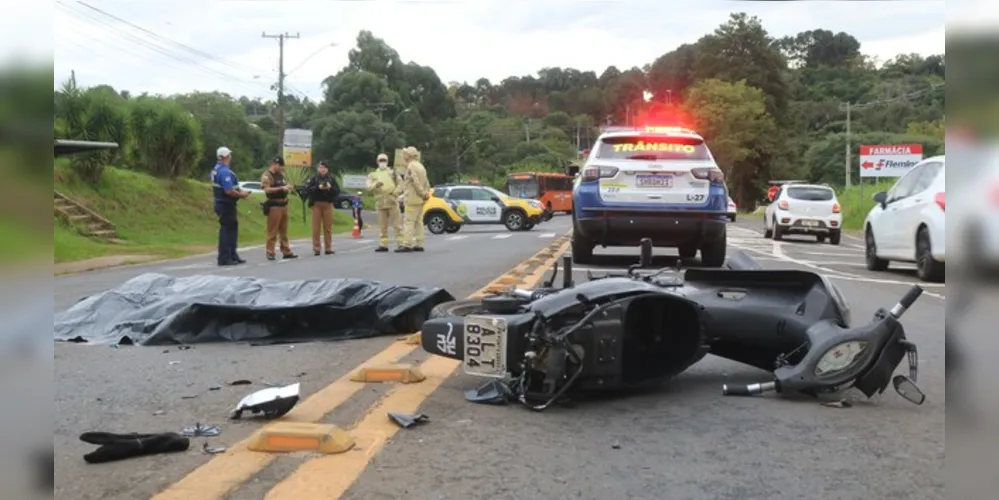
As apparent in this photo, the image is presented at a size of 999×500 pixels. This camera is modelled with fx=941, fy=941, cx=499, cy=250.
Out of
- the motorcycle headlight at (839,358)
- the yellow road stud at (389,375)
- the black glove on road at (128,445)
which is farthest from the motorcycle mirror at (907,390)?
the black glove on road at (128,445)

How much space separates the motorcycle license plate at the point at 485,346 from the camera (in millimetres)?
4199

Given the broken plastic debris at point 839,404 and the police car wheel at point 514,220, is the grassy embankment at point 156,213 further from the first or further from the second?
the broken plastic debris at point 839,404

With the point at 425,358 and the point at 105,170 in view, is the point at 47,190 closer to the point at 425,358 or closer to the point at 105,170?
the point at 425,358

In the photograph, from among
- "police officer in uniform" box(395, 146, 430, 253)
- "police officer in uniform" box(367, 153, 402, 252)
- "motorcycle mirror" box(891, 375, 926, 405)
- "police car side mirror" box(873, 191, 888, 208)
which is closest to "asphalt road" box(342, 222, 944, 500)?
"motorcycle mirror" box(891, 375, 926, 405)

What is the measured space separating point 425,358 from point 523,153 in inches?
1279

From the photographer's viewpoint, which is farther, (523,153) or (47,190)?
(523,153)

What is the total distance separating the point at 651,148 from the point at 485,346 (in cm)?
702

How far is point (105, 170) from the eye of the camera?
2650 cm

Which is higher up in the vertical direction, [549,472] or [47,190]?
[47,190]

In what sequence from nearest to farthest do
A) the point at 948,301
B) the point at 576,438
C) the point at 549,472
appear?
the point at 948,301
the point at 549,472
the point at 576,438

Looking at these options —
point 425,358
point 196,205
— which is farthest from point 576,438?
point 196,205

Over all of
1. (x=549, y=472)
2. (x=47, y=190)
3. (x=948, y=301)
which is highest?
(x=47, y=190)

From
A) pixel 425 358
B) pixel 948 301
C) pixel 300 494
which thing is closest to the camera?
pixel 948 301

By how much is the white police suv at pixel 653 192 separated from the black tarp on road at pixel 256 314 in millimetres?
4342
